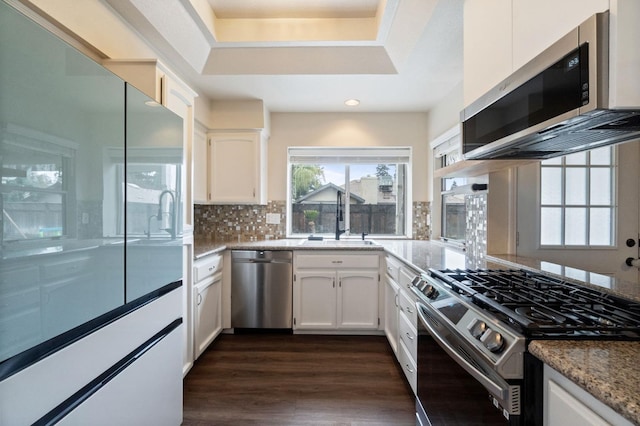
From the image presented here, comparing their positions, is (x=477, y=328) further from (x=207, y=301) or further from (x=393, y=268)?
(x=207, y=301)

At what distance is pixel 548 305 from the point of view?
1040mm

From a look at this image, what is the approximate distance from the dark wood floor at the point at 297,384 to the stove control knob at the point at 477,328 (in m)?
1.10

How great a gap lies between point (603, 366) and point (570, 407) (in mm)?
115

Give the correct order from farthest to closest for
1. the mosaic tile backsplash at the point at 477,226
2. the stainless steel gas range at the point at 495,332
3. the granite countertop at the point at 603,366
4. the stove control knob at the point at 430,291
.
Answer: the mosaic tile backsplash at the point at 477,226, the stove control knob at the point at 430,291, the stainless steel gas range at the point at 495,332, the granite countertop at the point at 603,366

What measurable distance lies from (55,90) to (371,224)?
10.6 feet

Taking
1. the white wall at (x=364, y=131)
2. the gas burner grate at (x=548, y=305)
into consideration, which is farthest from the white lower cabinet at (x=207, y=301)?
the gas burner grate at (x=548, y=305)

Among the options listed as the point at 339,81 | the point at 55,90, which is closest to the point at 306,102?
the point at 339,81

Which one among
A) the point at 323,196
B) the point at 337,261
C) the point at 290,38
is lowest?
the point at 337,261

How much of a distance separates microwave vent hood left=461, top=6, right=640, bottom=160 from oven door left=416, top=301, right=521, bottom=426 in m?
0.78

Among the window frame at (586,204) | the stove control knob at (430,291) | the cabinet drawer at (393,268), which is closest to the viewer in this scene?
the stove control knob at (430,291)

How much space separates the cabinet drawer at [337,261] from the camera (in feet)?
9.66

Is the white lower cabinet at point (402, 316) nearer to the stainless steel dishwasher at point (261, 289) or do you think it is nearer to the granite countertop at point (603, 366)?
the stainless steel dishwasher at point (261, 289)

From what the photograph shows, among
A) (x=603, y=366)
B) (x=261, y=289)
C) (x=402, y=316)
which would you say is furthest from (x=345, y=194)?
(x=603, y=366)

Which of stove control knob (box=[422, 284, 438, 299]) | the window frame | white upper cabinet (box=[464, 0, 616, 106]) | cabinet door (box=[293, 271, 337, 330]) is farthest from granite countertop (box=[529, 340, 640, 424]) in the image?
cabinet door (box=[293, 271, 337, 330])
